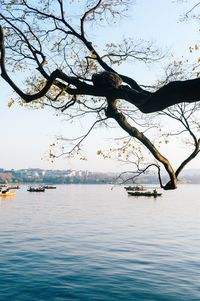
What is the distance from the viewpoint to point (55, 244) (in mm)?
37625

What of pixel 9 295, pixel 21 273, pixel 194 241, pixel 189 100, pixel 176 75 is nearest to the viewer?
pixel 189 100

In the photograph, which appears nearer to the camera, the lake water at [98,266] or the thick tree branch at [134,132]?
the thick tree branch at [134,132]

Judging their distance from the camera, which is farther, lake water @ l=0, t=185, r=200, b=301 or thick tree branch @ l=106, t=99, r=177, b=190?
lake water @ l=0, t=185, r=200, b=301

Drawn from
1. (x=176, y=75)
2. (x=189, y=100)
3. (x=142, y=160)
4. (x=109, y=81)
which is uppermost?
(x=176, y=75)

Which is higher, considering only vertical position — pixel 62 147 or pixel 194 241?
pixel 62 147

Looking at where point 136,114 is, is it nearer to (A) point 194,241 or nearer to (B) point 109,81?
(B) point 109,81

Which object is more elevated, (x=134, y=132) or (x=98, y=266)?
(x=134, y=132)

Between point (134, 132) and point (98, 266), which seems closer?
point (134, 132)

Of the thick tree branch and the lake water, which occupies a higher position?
the thick tree branch

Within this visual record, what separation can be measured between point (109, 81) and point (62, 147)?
2850mm

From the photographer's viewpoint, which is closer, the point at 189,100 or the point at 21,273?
the point at 189,100

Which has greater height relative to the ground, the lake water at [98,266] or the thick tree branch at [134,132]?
the thick tree branch at [134,132]

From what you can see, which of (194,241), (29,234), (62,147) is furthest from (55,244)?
(62,147)

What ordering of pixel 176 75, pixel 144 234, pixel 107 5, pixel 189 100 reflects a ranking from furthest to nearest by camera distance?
1. pixel 144 234
2. pixel 107 5
3. pixel 176 75
4. pixel 189 100
